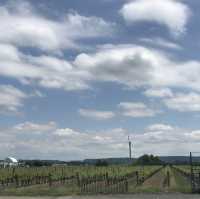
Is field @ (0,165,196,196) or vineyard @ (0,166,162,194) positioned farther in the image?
vineyard @ (0,166,162,194)

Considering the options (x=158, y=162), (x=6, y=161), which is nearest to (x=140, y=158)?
(x=158, y=162)

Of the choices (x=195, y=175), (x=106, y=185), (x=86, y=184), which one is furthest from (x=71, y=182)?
(x=195, y=175)

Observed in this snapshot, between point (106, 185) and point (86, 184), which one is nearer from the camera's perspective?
point (86, 184)

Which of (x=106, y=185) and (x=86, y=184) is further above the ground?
(x=86, y=184)

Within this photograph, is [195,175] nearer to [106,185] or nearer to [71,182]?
[106,185]

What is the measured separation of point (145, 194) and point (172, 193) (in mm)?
1320

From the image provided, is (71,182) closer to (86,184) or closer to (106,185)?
(106,185)

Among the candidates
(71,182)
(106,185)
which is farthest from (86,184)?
(71,182)

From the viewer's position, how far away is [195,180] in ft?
81.8

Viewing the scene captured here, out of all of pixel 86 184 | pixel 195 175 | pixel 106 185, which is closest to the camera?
pixel 195 175

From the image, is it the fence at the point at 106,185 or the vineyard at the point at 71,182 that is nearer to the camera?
the fence at the point at 106,185

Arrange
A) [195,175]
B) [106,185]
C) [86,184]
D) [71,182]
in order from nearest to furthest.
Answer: [195,175] → [86,184] → [106,185] → [71,182]

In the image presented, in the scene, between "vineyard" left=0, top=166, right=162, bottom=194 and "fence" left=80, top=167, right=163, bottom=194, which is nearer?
"fence" left=80, top=167, right=163, bottom=194

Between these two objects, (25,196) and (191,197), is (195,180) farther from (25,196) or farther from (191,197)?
(25,196)
